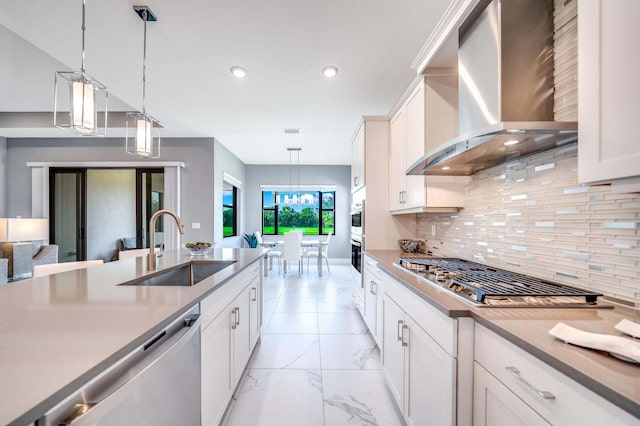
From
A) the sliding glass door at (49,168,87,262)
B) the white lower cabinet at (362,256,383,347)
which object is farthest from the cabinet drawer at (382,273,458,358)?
the sliding glass door at (49,168,87,262)

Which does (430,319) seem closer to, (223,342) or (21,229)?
(223,342)

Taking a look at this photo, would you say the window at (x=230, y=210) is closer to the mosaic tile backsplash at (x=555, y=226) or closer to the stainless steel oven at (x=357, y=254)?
the stainless steel oven at (x=357, y=254)

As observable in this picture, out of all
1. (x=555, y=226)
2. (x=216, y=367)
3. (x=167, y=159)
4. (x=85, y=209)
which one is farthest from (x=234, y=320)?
(x=85, y=209)

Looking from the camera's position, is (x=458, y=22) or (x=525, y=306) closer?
(x=525, y=306)

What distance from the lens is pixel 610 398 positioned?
51 cm

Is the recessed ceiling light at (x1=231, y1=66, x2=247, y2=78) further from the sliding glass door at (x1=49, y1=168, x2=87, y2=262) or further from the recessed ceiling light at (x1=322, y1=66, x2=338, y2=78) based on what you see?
the sliding glass door at (x1=49, y1=168, x2=87, y2=262)

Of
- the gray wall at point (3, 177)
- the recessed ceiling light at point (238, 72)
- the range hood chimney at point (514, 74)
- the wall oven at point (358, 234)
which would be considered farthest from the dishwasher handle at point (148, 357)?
the gray wall at point (3, 177)

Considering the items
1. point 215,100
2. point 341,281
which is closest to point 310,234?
point 341,281

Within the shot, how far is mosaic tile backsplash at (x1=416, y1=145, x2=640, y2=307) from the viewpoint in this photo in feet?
3.16

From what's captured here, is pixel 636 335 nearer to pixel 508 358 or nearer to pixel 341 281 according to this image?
pixel 508 358

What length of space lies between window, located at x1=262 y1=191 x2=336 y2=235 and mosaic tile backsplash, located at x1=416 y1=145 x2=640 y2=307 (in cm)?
547

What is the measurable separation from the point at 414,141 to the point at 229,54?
1800mm

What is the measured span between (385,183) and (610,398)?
2.44 metres

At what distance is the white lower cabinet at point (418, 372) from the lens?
1.01m
